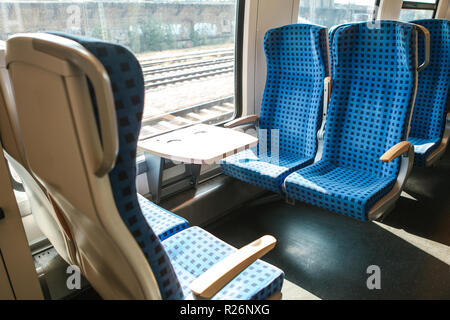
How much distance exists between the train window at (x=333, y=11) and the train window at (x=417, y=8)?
22.6 inches

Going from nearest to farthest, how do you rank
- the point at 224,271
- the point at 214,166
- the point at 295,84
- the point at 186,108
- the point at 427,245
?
the point at 224,271 < the point at 427,245 < the point at 295,84 < the point at 214,166 < the point at 186,108

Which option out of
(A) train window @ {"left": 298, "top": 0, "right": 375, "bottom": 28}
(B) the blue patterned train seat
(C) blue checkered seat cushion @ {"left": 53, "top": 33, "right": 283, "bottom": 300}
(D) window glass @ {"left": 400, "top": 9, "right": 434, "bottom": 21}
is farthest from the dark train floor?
(D) window glass @ {"left": 400, "top": 9, "right": 434, "bottom": 21}

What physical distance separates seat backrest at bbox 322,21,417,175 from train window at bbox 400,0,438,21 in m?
2.95

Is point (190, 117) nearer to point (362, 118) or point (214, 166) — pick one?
point (214, 166)

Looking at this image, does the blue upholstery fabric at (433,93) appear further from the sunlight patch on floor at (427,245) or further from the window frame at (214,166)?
the window frame at (214,166)

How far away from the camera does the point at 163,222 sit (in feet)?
5.92

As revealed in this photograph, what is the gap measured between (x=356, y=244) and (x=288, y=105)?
1200mm

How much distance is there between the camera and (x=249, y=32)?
295 centimetres

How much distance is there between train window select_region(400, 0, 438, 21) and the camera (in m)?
4.73

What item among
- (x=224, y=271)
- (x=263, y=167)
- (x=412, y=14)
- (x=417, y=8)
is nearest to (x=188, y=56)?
(x=263, y=167)

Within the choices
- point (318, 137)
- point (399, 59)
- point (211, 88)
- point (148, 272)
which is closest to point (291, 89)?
point (318, 137)

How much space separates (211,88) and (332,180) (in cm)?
184

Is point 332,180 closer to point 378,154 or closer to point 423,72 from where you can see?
point 378,154

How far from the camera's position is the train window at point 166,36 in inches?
75.9
